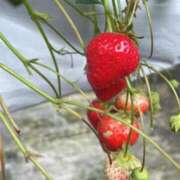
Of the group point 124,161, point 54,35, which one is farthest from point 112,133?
point 54,35

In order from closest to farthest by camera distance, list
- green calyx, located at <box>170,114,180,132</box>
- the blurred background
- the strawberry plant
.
A: the strawberry plant, green calyx, located at <box>170,114,180,132</box>, the blurred background

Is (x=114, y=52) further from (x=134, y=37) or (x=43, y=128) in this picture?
(x=43, y=128)

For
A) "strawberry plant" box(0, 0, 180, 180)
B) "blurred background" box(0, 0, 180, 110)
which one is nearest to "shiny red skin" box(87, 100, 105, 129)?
"strawberry plant" box(0, 0, 180, 180)

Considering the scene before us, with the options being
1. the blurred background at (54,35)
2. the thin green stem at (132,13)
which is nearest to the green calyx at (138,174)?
the thin green stem at (132,13)

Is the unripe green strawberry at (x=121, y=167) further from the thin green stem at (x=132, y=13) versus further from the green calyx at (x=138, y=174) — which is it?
the thin green stem at (x=132, y=13)

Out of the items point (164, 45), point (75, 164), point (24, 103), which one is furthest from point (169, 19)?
point (75, 164)

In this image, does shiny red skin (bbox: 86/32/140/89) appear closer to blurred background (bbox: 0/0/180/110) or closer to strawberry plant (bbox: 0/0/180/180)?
strawberry plant (bbox: 0/0/180/180)

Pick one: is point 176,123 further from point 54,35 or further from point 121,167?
point 54,35
